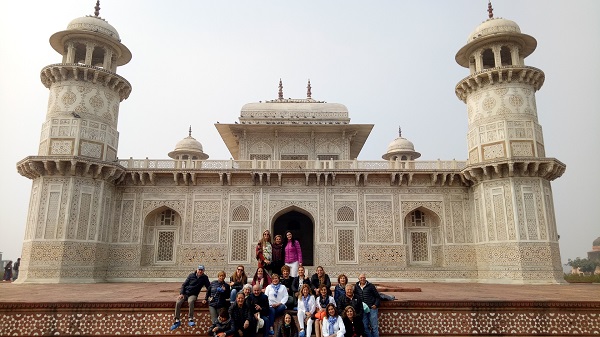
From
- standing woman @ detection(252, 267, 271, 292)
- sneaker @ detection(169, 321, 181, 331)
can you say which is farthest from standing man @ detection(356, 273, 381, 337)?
sneaker @ detection(169, 321, 181, 331)

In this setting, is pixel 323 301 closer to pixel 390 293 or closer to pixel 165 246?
pixel 390 293

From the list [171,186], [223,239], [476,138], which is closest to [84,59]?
[171,186]

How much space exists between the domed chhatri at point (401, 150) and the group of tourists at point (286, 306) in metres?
21.9

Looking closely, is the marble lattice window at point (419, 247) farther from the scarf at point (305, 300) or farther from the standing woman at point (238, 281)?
the scarf at point (305, 300)

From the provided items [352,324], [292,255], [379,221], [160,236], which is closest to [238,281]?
[292,255]

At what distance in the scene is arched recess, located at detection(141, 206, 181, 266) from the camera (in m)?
17.1

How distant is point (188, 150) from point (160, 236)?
40.2 ft

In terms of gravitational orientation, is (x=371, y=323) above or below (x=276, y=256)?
below

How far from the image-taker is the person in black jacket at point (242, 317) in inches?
239

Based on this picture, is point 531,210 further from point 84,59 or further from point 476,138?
point 84,59

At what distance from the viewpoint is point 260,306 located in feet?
20.6

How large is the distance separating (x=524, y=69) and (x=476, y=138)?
3.24 m

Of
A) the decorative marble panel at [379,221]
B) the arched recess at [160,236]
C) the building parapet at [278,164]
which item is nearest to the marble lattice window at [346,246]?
the decorative marble panel at [379,221]

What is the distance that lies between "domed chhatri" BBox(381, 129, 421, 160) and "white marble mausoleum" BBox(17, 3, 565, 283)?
10.4m
